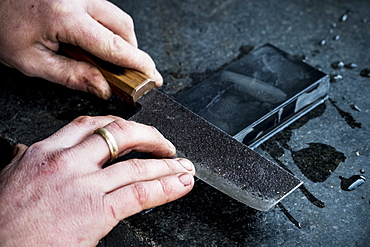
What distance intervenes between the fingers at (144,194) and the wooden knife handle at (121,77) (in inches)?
12.5

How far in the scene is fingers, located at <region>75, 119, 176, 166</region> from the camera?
3.09 ft

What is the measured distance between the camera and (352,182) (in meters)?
1.08

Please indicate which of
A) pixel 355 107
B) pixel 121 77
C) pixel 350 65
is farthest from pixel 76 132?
pixel 350 65

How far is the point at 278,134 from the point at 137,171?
45 cm

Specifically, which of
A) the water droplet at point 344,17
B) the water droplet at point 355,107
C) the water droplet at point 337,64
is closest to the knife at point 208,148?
the water droplet at point 355,107

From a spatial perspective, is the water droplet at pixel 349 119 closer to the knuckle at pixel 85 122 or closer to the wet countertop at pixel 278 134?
the wet countertop at pixel 278 134

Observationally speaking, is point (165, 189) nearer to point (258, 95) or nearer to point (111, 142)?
point (111, 142)

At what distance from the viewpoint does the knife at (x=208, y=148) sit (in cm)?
97

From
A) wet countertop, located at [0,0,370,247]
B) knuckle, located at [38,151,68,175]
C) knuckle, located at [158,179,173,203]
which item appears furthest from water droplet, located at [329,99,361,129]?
knuckle, located at [38,151,68,175]

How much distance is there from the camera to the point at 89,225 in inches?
34.8

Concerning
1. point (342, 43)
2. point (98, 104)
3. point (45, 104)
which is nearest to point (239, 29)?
point (342, 43)

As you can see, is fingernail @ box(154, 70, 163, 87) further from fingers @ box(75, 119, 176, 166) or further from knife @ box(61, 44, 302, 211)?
fingers @ box(75, 119, 176, 166)

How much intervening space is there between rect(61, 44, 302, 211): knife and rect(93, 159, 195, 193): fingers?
0.21 ft

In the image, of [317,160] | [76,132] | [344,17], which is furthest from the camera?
[344,17]
